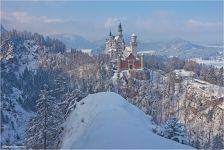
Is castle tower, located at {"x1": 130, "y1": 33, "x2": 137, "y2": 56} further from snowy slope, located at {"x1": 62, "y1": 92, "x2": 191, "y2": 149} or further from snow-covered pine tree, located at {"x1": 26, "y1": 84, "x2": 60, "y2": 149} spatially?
snow-covered pine tree, located at {"x1": 26, "y1": 84, "x2": 60, "y2": 149}

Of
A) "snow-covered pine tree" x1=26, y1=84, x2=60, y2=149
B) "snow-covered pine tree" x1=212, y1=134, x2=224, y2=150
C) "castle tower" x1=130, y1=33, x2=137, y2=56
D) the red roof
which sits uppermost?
"castle tower" x1=130, y1=33, x2=137, y2=56

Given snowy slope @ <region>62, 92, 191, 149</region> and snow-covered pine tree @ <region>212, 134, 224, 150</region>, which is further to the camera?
snow-covered pine tree @ <region>212, 134, 224, 150</region>

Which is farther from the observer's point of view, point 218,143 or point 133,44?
point 133,44

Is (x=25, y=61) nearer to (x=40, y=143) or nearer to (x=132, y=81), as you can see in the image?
(x=132, y=81)

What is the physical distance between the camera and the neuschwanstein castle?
13762 cm

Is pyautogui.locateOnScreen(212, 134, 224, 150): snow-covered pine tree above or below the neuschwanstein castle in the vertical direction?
below

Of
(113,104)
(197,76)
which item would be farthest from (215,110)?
(113,104)

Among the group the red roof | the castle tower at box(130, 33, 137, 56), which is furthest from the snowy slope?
the castle tower at box(130, 33, 137, 56)

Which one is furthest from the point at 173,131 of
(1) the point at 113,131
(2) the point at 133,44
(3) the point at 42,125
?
(2) the point at 133,44

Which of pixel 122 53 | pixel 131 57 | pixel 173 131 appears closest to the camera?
pixel 173 131

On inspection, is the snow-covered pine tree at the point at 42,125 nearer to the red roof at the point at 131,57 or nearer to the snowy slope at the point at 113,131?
the snowy slope at the point at 113,131

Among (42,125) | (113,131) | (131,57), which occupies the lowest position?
(42,125)

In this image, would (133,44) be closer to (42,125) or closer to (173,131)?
(42,125)

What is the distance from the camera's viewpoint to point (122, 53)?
15238cm
